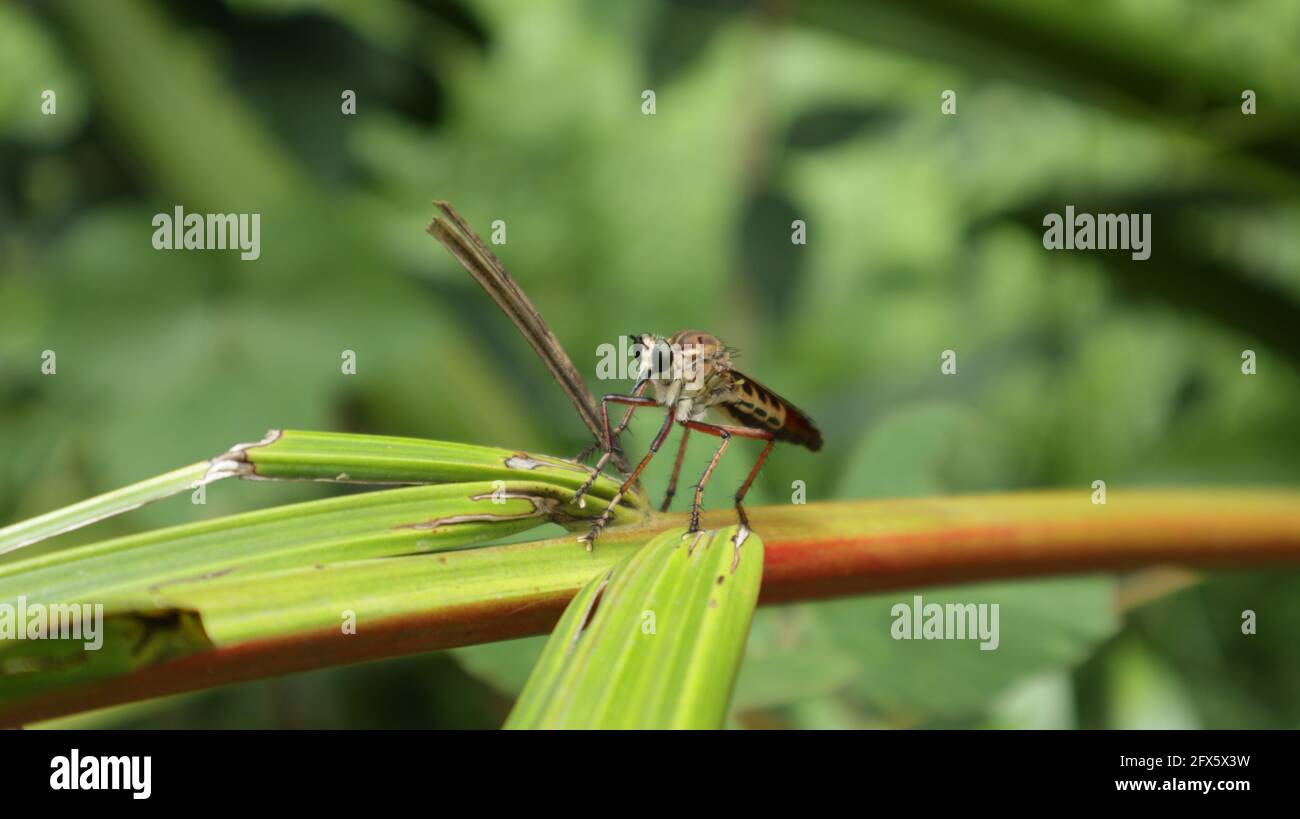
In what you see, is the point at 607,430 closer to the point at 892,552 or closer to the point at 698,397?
the point at 698,397

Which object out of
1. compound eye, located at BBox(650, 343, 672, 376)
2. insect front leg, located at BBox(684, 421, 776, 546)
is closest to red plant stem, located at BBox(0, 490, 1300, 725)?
insect front leg, located at BBox(684, 421, 776, 546)

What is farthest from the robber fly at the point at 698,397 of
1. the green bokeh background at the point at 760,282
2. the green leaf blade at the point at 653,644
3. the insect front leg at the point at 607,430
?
the green bokeh background at the point at 760,282

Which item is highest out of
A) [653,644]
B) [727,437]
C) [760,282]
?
[760,282]

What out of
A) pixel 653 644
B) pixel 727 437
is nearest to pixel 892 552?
pixel 727 437

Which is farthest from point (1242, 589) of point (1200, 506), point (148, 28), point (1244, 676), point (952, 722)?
point (148, 28)

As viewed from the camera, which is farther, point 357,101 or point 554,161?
point 554,161
